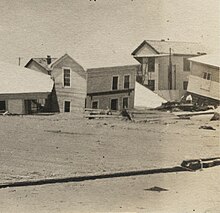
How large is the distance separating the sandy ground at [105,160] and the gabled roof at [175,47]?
24cm

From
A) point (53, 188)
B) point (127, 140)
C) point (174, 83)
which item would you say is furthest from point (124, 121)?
point (53, 188)

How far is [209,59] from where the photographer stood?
181cm

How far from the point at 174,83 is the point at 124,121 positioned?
0.74 feet

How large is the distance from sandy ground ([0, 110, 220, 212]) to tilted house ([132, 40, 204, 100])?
119 mm

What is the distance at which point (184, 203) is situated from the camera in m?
1.78

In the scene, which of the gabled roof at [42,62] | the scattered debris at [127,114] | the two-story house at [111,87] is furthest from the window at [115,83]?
the gabled roof at [42,62]

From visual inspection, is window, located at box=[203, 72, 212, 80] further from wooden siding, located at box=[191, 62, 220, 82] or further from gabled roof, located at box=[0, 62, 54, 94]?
gabled roof, located at box=[0, 62, 54, 94]

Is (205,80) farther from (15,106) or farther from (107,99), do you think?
(15,106)

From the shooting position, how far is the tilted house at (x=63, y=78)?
1.64 m

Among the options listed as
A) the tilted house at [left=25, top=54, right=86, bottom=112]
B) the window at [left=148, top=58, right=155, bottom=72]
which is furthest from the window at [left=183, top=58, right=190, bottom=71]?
the tilted house at [left=25, top=54, right=86, bottom=112]

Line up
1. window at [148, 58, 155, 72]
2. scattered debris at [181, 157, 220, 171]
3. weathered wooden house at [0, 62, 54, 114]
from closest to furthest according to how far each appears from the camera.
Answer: weathered wooden house at [0, 62, 54, 114] → window at [148, 58, 155, 72] → scattered debris at [181, 157, 220, 171]

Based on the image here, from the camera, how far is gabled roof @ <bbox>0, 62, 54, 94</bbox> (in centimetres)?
160

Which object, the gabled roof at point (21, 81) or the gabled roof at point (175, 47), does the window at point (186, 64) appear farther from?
the gabled roof at point (21, 81)

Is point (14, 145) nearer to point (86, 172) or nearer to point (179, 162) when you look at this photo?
point (86, 172)
